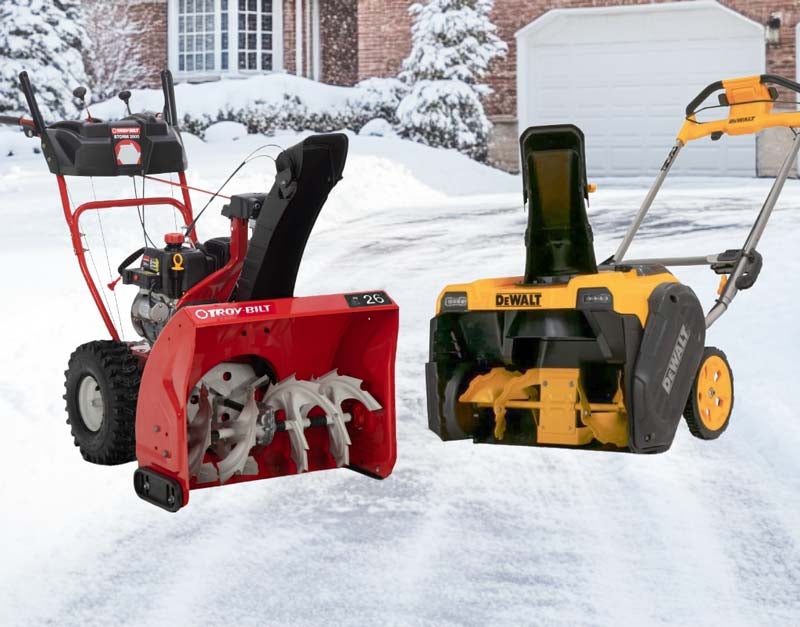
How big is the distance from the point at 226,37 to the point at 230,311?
18.2 m

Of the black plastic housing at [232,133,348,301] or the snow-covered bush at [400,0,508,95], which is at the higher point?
the snow-covered bush at [400,0,508,95]

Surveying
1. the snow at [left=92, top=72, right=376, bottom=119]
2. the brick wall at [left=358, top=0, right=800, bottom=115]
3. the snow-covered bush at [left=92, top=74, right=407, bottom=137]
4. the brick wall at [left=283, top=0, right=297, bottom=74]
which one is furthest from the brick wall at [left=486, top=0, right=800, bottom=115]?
the brick wall at [left=283, top=0, right=297, bottom=74]

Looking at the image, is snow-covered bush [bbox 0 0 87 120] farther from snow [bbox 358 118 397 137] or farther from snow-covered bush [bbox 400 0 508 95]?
snow-covered bush [bbox 400 0 508 95]

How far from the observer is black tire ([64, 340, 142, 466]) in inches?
204

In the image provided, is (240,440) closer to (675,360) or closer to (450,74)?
(675,360)

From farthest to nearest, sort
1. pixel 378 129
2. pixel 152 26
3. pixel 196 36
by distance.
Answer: pixel 152 26
pixel 196 36
pixel 378 129

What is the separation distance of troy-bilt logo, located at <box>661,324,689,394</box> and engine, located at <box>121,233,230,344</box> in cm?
192

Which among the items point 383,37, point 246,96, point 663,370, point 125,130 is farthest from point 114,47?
point 663,370

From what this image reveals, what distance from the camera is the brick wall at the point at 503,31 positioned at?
18.7 metres

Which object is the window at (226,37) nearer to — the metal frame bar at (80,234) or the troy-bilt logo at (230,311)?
the metal frame bar at (80,234)

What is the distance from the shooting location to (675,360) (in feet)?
16.9

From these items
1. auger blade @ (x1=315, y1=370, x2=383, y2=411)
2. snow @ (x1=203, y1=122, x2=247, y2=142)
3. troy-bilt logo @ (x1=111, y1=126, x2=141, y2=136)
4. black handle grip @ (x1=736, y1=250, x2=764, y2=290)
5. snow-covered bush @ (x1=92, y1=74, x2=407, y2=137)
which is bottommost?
auger blade @ (x1=315, y1=370, x2=383, y2=411)

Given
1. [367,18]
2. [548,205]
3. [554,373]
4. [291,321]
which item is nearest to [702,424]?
[554,373]

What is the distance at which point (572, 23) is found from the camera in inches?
763
